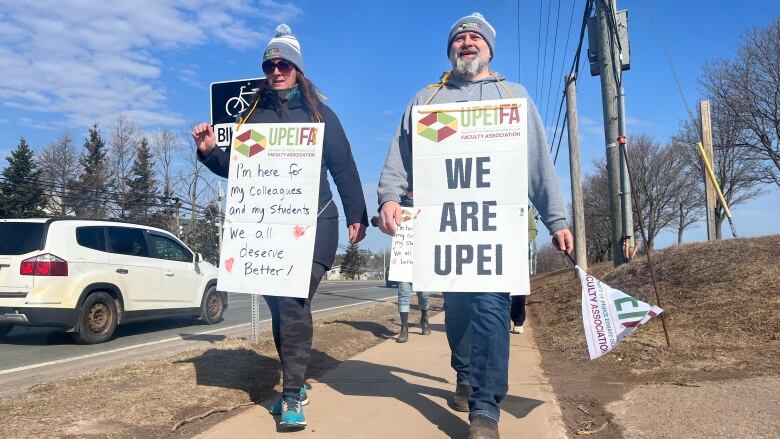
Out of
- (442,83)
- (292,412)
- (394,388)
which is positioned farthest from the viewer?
(394,388)

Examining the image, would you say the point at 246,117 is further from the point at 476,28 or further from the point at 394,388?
the point at 394,388

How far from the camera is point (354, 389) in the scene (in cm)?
424

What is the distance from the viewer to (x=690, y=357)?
4.55 m

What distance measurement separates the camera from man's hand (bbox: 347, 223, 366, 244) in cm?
359

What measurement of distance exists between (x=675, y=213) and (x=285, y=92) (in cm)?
3801

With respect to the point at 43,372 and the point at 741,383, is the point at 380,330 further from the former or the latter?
the point at 741,383

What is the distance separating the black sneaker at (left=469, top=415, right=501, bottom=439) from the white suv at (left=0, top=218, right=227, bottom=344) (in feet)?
23.0

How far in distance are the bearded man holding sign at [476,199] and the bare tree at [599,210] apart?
3409 cm

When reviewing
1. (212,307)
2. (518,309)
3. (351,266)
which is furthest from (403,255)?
(351,266)

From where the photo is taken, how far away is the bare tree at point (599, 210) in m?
36.5

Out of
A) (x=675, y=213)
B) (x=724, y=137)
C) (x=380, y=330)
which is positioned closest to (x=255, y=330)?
(x=380, y=330)

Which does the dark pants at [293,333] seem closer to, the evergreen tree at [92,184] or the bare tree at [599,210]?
the bare tree at [599,210]

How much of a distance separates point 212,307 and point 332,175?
8264 millimetres

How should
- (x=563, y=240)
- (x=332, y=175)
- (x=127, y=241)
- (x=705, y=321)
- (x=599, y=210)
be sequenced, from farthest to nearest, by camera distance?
(x=599, y=210)
(x=127, y=241)
(x=705, y=321)
(x=332, y=175)
(x=563, y=240)
